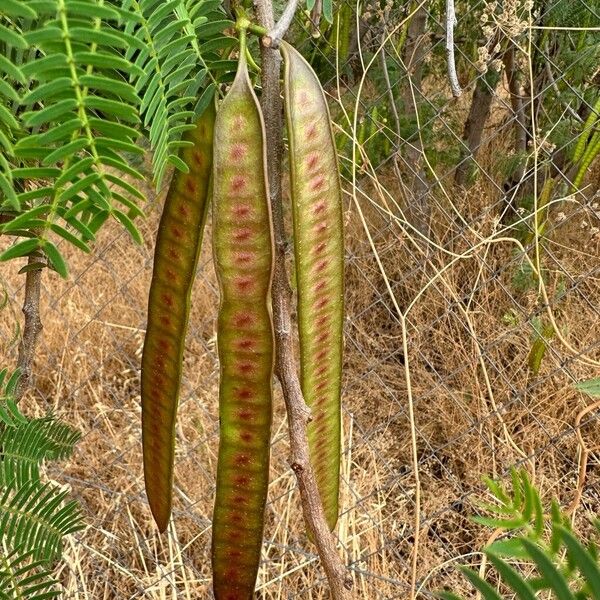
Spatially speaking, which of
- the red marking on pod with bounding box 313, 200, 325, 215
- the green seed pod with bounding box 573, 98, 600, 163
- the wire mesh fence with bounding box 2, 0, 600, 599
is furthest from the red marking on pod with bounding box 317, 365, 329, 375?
the green seed pod with bounding box 573, 98, 600, 163

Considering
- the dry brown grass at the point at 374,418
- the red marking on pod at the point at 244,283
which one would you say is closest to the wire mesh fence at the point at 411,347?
the dry brown grass at the point at 374,418

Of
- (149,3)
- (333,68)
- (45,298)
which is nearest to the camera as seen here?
(149,3)

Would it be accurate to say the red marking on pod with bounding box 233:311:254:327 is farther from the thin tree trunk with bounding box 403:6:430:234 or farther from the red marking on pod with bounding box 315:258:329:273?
the thin tree trunk with bounding box 403:6:430:234

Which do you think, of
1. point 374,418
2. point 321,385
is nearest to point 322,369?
point 321,385

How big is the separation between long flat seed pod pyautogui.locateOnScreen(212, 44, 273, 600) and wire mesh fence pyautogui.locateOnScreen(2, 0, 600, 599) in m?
1.15

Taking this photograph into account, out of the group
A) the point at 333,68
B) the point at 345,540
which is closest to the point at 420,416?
the point at 345,540

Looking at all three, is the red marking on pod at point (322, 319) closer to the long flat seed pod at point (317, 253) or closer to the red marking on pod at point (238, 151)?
the long flat seed pod at point (317, 253)

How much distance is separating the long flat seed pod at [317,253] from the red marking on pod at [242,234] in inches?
1.7

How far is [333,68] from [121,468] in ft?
4.18

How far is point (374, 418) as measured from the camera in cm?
224

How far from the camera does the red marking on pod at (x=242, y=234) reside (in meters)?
0.42

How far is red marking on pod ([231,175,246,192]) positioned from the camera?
0.41 metres

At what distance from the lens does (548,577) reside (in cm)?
25

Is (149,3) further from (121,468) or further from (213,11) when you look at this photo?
(121,468)
